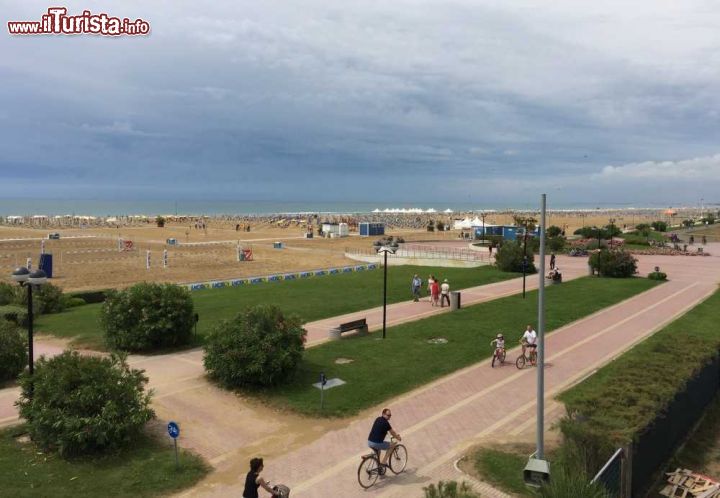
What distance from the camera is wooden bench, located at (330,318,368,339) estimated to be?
63.1 ft

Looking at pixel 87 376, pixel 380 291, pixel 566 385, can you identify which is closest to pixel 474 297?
pixel 380 291

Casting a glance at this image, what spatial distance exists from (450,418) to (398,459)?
2690mm

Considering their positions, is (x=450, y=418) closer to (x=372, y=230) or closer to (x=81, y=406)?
(x=81, y=406)

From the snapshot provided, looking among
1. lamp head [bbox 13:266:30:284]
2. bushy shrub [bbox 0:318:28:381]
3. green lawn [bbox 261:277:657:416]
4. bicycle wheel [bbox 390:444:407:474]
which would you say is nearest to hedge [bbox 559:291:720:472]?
bicycle wheel [bbox 390:444:407:474]

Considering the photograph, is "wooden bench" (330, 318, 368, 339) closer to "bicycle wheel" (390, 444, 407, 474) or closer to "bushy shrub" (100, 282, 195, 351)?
"bushy shrub" (100, 282, 195, 351)

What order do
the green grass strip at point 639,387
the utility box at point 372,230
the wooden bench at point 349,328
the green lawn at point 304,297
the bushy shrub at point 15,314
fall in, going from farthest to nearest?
the utility box at point 372,230 → the green lawn at point 304,297 → the bushy shrub at point 15,314 → the wooden bench at point 349,328 → the green grass strip at point 639,387

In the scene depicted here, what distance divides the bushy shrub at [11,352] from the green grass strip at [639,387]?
46.5ft

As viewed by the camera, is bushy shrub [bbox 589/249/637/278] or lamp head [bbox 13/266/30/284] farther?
bushy shrub [bbox 589/249/637/278]

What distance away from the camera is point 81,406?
34.7 feet

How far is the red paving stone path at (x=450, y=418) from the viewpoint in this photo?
9.57 metres

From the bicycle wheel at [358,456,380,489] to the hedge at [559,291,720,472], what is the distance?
3.18 metres

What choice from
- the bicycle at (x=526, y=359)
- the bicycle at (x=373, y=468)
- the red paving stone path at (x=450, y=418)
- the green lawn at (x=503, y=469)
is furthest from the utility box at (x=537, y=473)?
the bicycle at (x=526, y=359)

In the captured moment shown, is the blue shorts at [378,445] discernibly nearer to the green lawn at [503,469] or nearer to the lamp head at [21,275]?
the green lawn at [503,469]

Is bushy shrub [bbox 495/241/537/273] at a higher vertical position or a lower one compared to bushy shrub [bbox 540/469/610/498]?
higher
